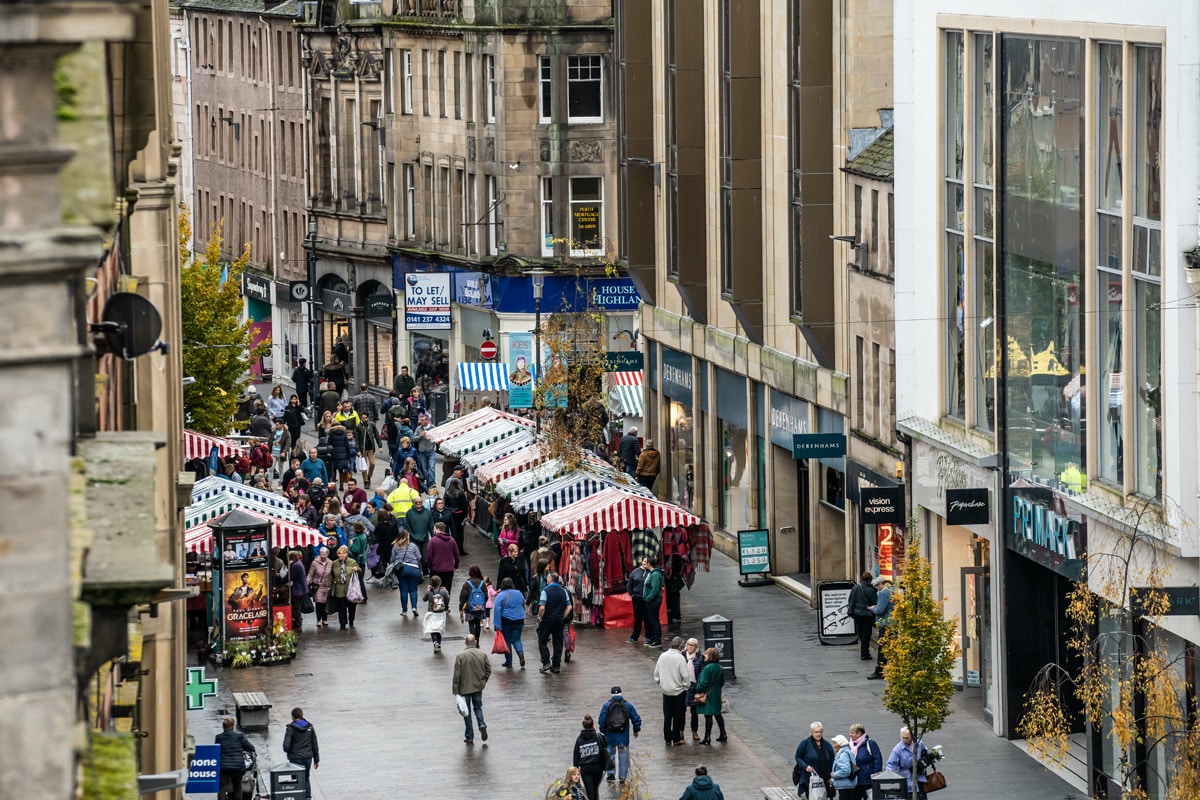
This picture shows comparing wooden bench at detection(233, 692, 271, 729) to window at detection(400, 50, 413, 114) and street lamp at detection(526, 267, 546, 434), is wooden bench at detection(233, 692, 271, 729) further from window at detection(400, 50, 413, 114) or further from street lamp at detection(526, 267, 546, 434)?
window at detection(400, 50, 413, 114)

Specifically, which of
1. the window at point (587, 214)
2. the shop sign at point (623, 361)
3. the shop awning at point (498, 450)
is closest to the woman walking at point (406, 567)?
the shop awning at point (498, 450)

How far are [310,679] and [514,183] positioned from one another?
3202cm

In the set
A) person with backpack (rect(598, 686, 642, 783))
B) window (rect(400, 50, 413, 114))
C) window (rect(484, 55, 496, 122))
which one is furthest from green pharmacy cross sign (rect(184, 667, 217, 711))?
window (rect(400, 50, 413, 114))

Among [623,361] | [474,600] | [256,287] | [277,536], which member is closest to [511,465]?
[623,361]

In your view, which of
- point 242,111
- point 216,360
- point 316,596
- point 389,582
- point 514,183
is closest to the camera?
point 316,596

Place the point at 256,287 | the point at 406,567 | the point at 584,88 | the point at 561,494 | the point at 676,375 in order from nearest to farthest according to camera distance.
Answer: the point at 406,567, the point at 561,494, the point at 676,375, the point at 584,88, the point at 256,287

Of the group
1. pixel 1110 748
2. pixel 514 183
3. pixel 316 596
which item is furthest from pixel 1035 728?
pixel 514 183

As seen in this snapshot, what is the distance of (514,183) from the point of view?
6438 cm

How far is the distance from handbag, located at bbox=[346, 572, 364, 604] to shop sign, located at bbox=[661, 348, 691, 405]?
12.2 m

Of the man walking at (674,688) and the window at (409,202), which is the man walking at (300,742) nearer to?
the man walking at (674,688)

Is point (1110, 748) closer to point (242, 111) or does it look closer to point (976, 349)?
point (976, 349)

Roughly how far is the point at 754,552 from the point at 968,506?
1114cm

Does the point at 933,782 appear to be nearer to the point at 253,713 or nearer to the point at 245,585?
the point at 253,713

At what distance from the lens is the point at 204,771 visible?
2398 cm
